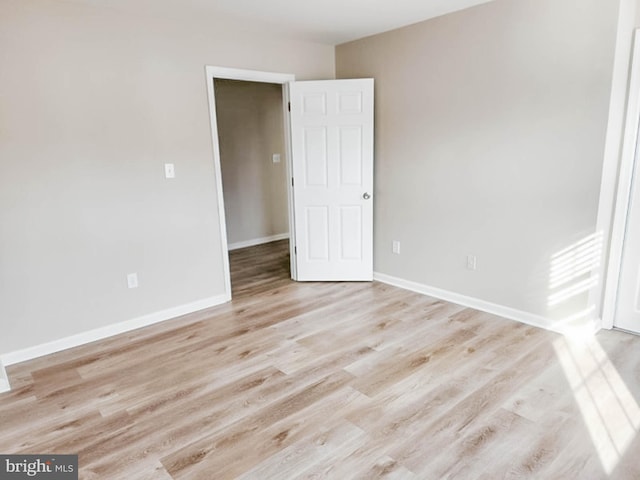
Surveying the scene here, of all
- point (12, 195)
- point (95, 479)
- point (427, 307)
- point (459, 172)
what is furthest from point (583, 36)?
point (12, 195)

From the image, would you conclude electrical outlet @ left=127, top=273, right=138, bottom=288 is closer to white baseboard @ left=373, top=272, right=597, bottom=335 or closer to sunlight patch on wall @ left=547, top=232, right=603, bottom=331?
white baseboard @ left=373, top=272, right=597, bottom=335

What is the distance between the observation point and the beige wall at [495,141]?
2705 millimetres

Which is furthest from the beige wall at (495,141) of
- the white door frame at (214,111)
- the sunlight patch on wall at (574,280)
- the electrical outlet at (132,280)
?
the electrical outlet at (132,280)

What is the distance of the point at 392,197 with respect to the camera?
4023 millimetres

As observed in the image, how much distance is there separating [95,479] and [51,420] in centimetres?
63

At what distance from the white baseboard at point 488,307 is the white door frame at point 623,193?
242mm

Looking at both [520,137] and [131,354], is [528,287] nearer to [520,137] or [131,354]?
[520,137]

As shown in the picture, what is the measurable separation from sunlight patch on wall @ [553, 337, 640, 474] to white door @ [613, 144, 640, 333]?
348mm

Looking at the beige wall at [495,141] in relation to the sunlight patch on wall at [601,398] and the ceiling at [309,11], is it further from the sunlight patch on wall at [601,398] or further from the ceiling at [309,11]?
the sunlight patch on wall at [601,398]

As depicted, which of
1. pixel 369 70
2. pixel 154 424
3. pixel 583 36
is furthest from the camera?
pixel 369 70

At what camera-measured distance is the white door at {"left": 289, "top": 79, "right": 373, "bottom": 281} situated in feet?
12.9

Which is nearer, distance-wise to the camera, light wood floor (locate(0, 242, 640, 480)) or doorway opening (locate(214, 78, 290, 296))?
light wood floor (locate(0, 242, 640, 480))

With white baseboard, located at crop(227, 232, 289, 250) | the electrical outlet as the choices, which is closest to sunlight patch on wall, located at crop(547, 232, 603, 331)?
the electrical outlet

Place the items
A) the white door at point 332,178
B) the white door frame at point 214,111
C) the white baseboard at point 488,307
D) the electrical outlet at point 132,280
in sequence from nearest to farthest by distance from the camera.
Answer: the white baseboard at point 488,307, the electrical outlet at point 132,280, the white door frame at point 214,111, the white door at point 332,178
